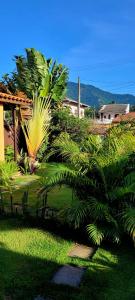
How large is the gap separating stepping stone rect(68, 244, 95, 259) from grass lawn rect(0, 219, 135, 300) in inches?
4.0

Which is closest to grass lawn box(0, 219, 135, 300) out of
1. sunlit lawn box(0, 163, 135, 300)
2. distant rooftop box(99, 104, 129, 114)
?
sunlit lawn box(0, 163, 135, 300)

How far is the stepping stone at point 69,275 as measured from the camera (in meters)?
4.24

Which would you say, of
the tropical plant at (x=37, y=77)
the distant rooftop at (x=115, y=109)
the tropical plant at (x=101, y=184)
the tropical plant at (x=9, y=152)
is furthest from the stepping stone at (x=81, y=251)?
the distant rooftop at (x=115, y=109)

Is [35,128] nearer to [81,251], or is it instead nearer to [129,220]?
[81,251]

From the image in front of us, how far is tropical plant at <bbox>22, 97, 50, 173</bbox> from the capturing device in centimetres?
1266

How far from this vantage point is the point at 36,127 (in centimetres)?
1272

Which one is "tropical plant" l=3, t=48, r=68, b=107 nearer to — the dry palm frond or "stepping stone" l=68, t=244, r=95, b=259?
the dry palm frond

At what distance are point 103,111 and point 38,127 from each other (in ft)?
225

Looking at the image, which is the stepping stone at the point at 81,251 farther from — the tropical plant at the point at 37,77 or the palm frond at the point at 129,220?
the tropical plant at the point at 37,77

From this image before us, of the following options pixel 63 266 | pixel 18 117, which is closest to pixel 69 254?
pixel 63 266

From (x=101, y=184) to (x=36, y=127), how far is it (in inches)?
278

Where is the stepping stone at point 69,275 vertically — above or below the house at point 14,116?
below

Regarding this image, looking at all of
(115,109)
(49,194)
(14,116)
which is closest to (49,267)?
(49,194)

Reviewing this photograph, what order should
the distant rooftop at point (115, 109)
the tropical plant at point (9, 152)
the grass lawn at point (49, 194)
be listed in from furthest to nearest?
the distant rooftop at point (115, 109), the tropical plant at point (9, 152), the grass lawn at point (49, 194)
